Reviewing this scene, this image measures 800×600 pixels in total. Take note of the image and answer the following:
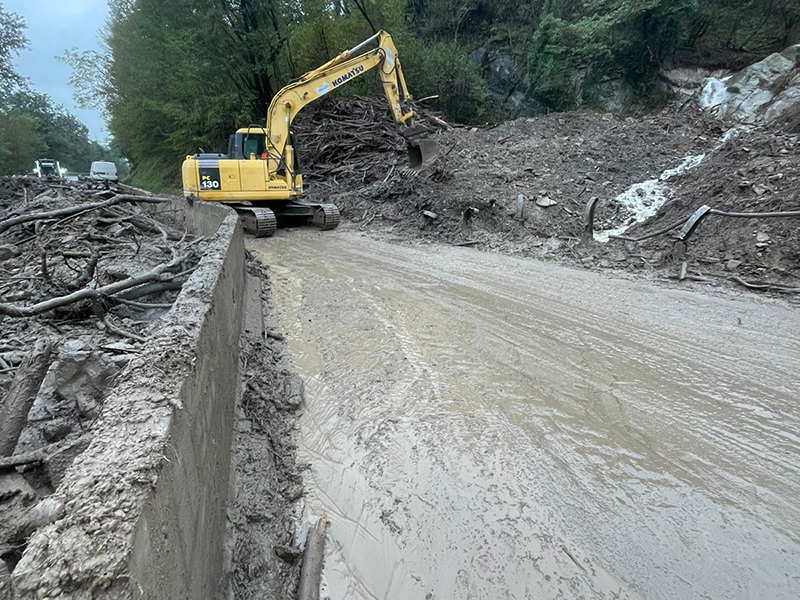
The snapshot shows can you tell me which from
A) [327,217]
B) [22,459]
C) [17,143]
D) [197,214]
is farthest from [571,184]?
[17,143]

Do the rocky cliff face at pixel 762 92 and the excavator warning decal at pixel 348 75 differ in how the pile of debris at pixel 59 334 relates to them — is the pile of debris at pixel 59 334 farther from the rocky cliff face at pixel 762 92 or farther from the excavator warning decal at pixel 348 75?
the rocky cliff face at pixel 762 92

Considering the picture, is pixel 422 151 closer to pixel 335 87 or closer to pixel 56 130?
pixel 335 87

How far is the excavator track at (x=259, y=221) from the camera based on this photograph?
10242 millimetres

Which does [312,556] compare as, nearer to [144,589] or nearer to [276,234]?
[144,589]

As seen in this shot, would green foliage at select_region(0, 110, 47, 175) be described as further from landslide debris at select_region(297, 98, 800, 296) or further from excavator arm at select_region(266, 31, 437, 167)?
excavator arm at select_region(266, 31, 437, 167)

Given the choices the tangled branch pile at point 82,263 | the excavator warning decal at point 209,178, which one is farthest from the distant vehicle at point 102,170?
the tangled branch pile at point 82,263

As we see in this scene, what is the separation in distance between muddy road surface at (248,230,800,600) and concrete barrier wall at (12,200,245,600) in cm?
86

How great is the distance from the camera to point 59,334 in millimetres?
3727

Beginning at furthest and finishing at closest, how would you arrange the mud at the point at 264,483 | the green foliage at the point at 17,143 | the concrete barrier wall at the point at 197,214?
the green foliage at the point at 17,143
the concrete barrier wall at the point at 197,214
the mud at the point at 264,483

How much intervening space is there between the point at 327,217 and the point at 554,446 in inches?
357

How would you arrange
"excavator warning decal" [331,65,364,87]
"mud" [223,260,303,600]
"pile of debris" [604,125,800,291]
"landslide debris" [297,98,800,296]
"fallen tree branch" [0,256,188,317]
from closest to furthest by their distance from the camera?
"mud" [223,260,303,600] → "fallen tree branch" [0,256,188,317] → "pile of debris" [604,125,800,291] → "landslide debris" [297,98,800,296] → "excavator warning decal" [331,65,364,87]

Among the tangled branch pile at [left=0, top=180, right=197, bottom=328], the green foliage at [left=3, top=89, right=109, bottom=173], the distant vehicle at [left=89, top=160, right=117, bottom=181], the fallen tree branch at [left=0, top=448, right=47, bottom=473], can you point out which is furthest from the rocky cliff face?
the green foliage at [left=3, top=89, right=109, bottom=173]

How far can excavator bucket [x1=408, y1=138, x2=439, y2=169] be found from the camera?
38.2 feet

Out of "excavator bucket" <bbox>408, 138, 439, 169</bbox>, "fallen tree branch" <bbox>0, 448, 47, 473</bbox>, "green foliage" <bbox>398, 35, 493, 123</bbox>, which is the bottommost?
"fallen tree branch" <bbox>0, 448, 47, 473</bbox>
